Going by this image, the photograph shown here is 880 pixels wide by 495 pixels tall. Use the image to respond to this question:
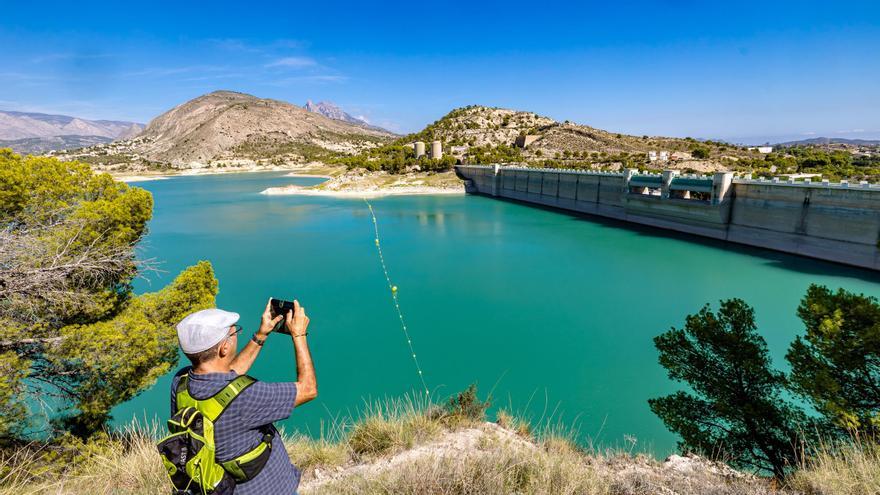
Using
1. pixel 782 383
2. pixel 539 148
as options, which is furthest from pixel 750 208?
pixel 539 148

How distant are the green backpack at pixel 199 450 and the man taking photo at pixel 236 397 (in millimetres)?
16

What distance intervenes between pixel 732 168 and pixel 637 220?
1747 centimetres

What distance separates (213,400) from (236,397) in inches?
3.7

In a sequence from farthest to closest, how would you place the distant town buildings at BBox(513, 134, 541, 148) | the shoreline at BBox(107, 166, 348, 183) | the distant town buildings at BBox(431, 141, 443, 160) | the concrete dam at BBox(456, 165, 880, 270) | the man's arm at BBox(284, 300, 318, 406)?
the shoreline at BBox(107, 166, 348, 183) < the distant town buildings at BBox(513, 134, 541, 148) < the distant town buildings at BBox(431, 141, 443, 160) < the concrete dam at BBox(456, 165, 880, 270) < the man's arm at BBox(284, 300, 318, 406)

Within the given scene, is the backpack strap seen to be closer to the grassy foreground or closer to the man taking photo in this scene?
the man taking photo

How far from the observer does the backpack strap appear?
1837mm

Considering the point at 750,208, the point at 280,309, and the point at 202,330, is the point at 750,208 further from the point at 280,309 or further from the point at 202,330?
the point at 202,330

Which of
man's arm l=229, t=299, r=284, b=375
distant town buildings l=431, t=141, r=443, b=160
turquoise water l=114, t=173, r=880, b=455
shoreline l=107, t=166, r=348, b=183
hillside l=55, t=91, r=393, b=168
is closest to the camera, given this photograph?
man's arm l=229, t=299, r=284, b=375

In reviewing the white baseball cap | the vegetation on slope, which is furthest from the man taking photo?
the vegetation on slope

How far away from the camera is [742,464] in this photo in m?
5.66

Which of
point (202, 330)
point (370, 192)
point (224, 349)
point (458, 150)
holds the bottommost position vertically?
→ point (370, 192)

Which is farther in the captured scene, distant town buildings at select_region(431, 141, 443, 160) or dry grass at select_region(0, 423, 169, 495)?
distant town buildings at select_region(431, 141, 443, 160)

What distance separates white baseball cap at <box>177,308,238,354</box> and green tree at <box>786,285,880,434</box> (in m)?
5.85

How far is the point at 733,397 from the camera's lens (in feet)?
19.3
